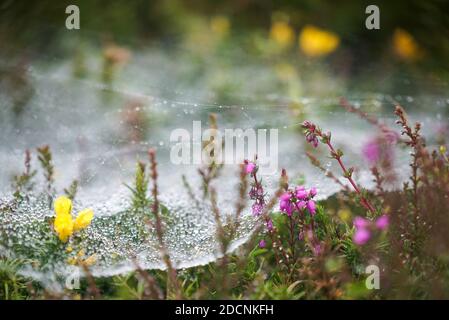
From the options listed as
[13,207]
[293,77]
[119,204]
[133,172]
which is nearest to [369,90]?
[293,77]

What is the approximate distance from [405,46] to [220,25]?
129 centimetres

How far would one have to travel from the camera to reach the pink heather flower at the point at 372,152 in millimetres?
2178

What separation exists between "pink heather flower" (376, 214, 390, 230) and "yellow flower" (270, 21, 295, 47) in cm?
235

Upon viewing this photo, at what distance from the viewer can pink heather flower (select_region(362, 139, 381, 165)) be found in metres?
2.18

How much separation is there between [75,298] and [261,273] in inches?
22.2

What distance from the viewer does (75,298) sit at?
1.58 metres

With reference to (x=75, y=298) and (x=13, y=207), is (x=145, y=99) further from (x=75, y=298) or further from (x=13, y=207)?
(x=75, y=298)

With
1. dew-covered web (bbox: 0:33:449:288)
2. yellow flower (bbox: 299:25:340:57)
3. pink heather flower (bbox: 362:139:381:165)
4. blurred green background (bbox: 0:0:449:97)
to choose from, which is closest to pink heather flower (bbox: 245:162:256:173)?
dew-covered web (bbox: 0:33:449:288)

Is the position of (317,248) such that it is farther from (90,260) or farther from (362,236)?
(90,260)

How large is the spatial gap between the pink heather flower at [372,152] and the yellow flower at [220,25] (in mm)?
2001

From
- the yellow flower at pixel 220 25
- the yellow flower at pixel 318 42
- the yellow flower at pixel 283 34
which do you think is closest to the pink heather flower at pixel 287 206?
the yellow flower at pixel 318 42

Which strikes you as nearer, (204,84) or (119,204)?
(119,204)

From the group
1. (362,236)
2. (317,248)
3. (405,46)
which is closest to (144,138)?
(317,248)

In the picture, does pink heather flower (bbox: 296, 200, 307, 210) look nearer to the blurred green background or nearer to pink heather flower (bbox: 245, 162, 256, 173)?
pink heather flower (bbox: 245, 162, 256, 173)
